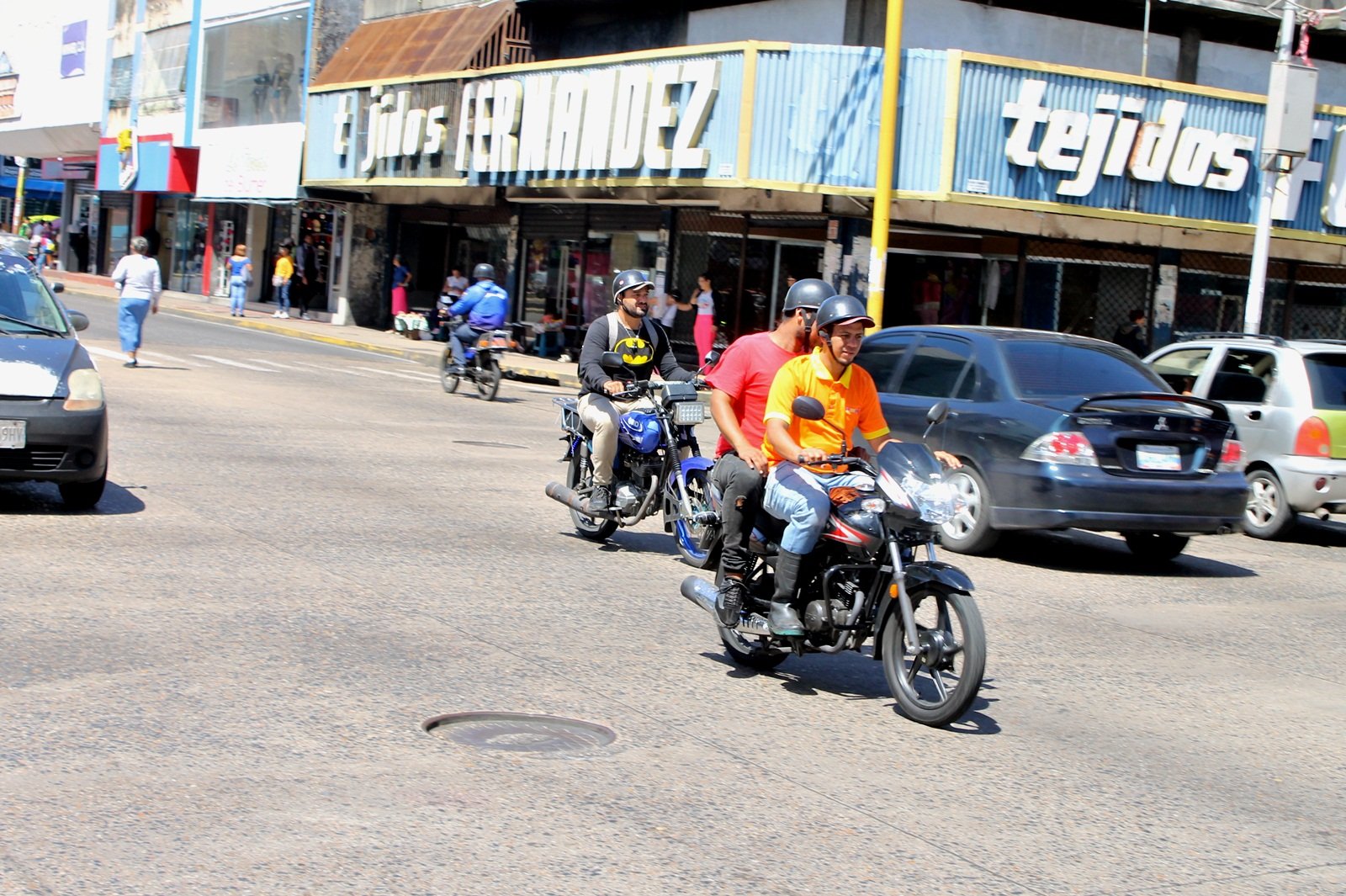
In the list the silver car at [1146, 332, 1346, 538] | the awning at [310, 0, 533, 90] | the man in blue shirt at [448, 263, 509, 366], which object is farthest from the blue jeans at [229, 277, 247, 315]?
the silver car at [1146, 332, 1346, 538]

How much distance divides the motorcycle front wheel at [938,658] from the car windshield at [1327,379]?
7.53 meters

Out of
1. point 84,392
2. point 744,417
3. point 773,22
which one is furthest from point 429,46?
point 744,417

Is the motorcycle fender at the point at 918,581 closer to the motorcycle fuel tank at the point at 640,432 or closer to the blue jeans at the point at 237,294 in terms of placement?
the motorcycle fuel tank at the point at 640,432

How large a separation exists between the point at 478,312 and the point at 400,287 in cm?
1579

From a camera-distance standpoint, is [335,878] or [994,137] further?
[994,137]

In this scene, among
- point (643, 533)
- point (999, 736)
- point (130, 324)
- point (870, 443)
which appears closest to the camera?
point (999, 736)

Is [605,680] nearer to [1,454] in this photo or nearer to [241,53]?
[1,454]

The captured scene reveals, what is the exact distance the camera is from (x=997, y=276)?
27516mm

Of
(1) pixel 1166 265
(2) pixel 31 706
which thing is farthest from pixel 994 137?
(2) pixel 31 706

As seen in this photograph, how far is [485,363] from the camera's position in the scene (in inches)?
882

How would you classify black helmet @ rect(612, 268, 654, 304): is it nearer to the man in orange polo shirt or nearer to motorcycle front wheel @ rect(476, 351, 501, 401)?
the man in orange polo shirt

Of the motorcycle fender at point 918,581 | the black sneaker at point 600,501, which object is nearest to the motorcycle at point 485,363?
the black sneaker at point 600,501

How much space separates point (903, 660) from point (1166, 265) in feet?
77.6

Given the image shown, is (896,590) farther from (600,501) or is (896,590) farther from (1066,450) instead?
(1066,450)
